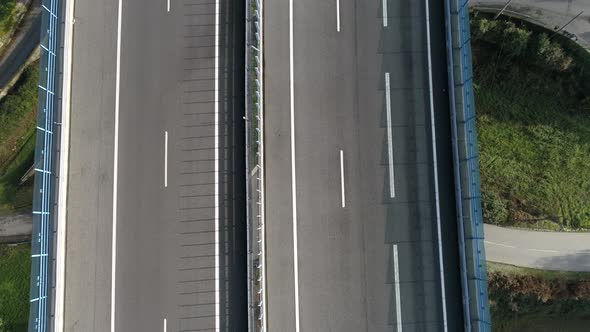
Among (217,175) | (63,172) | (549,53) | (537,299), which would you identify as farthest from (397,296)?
(549,53)

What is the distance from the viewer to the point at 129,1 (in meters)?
23.0

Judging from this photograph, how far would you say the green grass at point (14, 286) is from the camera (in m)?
28.5

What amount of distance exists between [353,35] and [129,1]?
12590 millimetres

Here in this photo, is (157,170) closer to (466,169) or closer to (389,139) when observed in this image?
(389,139)

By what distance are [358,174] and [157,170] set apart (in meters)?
10.6

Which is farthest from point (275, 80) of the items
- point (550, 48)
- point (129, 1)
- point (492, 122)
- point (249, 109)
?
point (550, 48)

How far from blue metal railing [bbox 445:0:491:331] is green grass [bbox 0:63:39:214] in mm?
28411

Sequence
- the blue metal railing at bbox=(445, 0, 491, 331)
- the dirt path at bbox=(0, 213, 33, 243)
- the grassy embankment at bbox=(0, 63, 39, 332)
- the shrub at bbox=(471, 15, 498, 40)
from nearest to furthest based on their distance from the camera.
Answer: the blue metal railing at bbox=(445, 0, 491, 331) < the shrub at bbox=(471, 15, 498, 40) < the grassy embankment at bbox=(0, 63, 39, 332) < the dirt path at bbox=(0, 213, 33, 243)

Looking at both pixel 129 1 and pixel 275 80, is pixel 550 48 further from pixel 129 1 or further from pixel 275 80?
pixel 129 1

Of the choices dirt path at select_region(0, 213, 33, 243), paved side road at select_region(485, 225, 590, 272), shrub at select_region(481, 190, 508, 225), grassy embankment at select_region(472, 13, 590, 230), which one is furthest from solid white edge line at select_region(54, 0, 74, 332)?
paved side road at select_region(485, 225, 590, 272)

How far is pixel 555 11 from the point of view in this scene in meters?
28.0

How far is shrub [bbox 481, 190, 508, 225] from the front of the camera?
1077 inches

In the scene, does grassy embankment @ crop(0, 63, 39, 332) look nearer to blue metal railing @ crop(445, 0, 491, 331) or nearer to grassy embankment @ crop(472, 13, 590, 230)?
blue metal railing @ crop(445, 0, 491, 331)

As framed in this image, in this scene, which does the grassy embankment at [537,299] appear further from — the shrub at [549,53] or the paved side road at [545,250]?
the shrub at [549,53]
